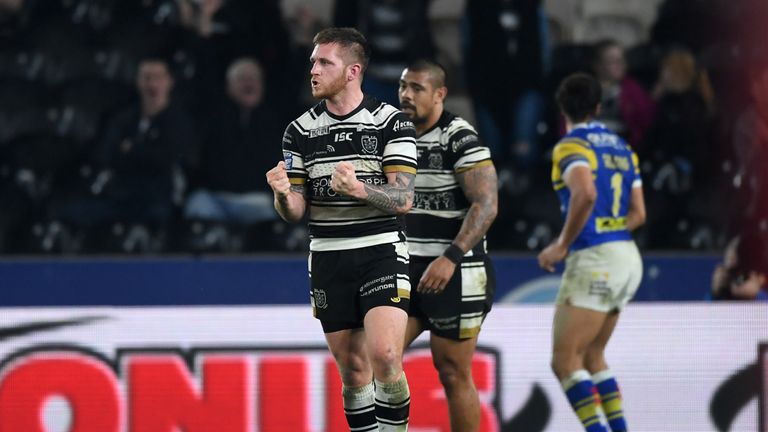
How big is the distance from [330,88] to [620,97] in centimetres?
397

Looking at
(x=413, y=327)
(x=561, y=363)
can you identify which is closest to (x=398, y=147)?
(x=413, y=327)

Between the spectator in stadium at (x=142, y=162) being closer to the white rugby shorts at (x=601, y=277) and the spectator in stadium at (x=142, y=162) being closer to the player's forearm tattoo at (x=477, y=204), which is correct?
the white rugby shorts at (x=601, y=277)

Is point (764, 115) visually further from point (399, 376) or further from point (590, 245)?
point (399, 376)

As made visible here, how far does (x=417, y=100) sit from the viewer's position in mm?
5449

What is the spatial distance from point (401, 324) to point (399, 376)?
19 centimetres

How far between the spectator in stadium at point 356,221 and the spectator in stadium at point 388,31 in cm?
346

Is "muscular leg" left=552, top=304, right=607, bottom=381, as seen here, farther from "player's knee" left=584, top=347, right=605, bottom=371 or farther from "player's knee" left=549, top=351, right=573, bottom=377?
"player's knee" left=584, top=347, right=605, bottom=371

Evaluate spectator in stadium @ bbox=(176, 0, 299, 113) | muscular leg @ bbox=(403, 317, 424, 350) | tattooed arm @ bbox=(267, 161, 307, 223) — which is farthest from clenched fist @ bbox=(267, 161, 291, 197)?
spectator in stadium @ bbox=(176, 0, 299, 113)

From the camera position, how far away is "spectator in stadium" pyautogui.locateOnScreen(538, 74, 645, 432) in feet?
19.6

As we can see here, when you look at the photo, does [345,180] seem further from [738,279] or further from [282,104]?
[282,104]

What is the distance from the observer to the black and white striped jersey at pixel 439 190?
17.9 ft

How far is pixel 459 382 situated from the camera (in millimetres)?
5410

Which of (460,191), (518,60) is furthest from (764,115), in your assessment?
(460,191)

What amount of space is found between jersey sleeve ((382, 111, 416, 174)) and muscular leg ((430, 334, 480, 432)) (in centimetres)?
102
